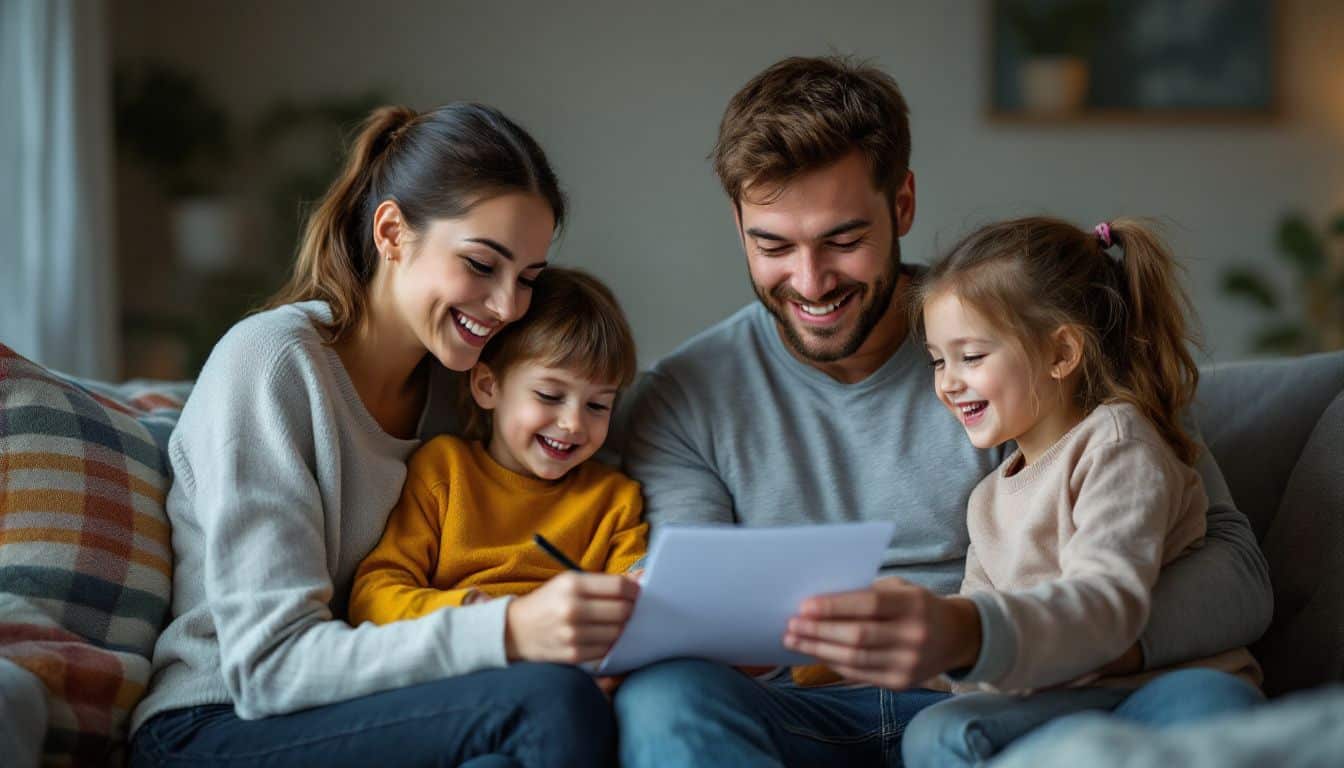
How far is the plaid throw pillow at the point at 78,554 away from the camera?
1560 millimetres

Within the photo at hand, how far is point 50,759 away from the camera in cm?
150

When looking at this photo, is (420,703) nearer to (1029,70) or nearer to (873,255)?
(873,255)

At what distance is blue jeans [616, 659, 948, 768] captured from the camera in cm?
144

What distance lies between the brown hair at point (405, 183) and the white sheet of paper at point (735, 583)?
614 millimetres

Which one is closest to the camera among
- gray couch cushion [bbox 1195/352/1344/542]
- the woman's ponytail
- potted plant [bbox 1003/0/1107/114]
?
the woman's ponytail

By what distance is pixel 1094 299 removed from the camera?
5.83 feet

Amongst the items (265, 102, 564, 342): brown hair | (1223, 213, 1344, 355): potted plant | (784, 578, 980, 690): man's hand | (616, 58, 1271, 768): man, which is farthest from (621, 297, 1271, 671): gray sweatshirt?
(1223, 213, 1344, 355): potted plant

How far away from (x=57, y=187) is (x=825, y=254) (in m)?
2.86

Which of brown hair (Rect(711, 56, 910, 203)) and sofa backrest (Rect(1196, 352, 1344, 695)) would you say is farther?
brown hair (Rect(711, 56, 910, 203))

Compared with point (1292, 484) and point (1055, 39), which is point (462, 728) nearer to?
point (1292, 484)

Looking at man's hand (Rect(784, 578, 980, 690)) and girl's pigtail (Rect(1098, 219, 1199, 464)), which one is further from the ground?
girl's pigtail (Rect(1098, 219, 1199, 464))

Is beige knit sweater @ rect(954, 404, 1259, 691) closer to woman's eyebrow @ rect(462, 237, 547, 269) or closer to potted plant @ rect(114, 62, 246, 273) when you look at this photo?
woman's eyebrow @ rect(462, 237, 547, 269)

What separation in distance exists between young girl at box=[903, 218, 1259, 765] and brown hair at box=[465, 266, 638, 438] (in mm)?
439

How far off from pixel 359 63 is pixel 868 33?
6.52 ft
